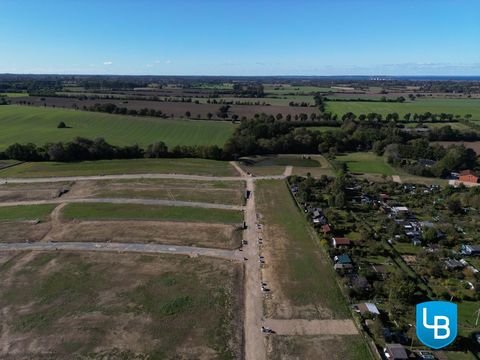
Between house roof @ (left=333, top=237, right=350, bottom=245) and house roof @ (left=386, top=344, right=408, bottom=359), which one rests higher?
house roof @ (left=333, top=237, right=350, bottom=245)

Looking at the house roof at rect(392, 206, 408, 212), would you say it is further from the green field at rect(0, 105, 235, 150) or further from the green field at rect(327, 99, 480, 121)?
the green field at rect(327, 99, 480, 121)

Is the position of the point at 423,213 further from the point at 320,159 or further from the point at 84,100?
the point at 84,100

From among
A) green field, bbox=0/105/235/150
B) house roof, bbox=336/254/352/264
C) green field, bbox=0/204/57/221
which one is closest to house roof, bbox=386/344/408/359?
house roof, bbox=336/254/352/264

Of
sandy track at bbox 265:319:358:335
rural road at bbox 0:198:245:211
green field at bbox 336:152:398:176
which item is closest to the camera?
sandy track at bbox 265:319:358:335

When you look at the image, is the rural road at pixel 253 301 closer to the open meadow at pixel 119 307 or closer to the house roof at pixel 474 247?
the open meadow at pixel 119 307

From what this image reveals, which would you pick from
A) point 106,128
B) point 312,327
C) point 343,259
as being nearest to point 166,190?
point 343,259

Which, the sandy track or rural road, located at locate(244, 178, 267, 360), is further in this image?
the sandy track
